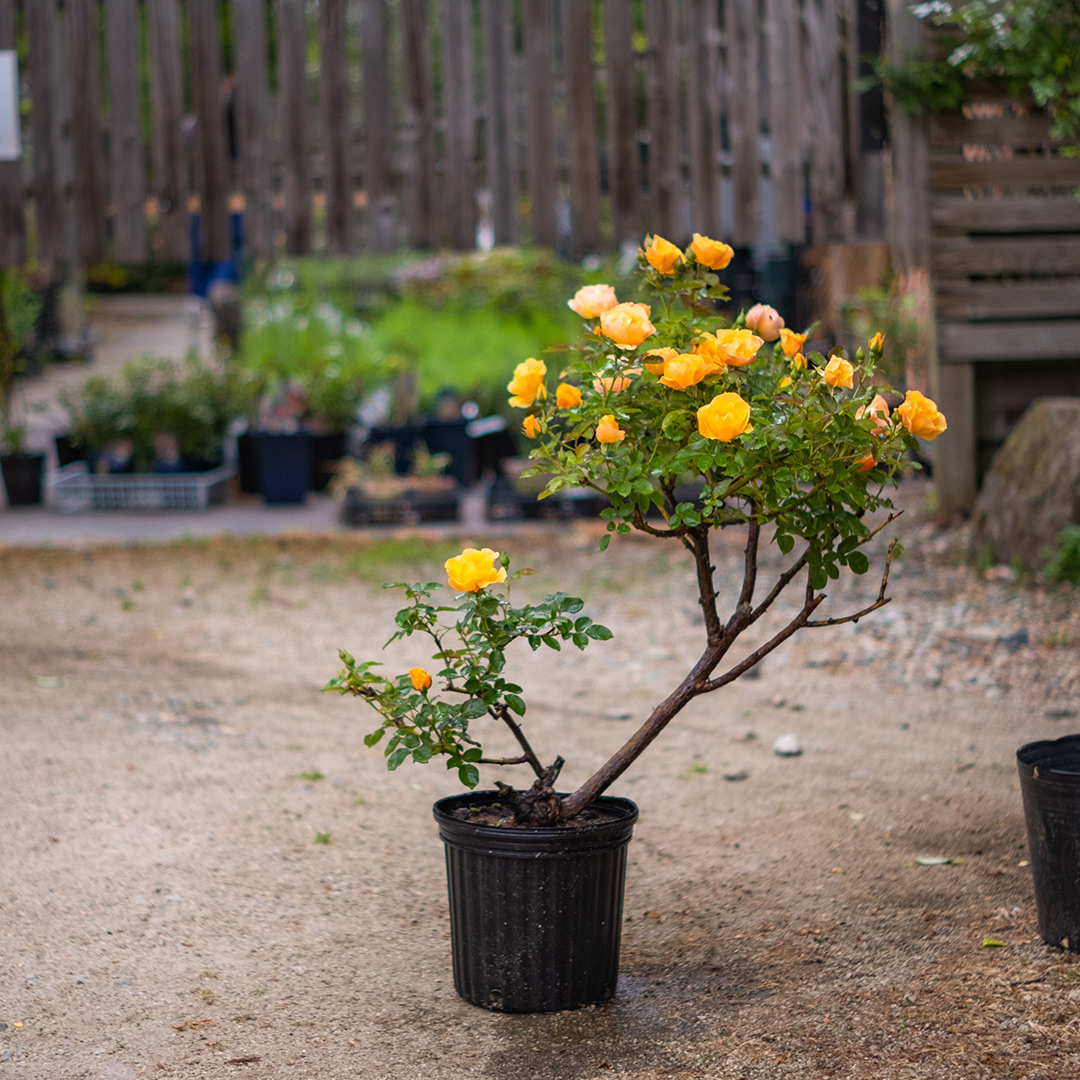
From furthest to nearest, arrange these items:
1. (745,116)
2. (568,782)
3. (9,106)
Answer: (745,116) < (9,106) < (568,782)

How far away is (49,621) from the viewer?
202 inches

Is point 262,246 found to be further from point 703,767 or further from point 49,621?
point 703,767

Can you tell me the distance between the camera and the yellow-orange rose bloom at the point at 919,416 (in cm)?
207

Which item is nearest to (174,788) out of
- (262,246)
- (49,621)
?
(49,621)

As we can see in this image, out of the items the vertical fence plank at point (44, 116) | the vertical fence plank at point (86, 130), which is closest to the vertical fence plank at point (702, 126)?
the vertical fence plank at point (86, 130)

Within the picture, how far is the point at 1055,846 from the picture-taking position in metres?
2.30

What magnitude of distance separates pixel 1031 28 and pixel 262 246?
3688mm

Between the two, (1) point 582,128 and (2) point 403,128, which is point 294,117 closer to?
(2) point 403,128

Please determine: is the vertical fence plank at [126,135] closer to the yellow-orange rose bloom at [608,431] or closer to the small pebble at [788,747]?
the small pebble at [788,747]

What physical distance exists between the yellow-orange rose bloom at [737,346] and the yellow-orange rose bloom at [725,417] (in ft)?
0.46

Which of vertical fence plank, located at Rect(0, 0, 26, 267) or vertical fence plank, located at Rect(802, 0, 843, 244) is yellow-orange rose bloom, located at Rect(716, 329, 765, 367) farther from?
vertical fence plank, located at Rect(0, 0, 26, 267)

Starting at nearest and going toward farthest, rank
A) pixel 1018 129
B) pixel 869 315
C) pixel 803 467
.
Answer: pixel 803 467 → pixel 1018 129 → pixel 869 315

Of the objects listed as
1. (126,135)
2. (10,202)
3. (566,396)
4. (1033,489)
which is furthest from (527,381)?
(10,202)

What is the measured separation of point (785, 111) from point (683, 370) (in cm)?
485
